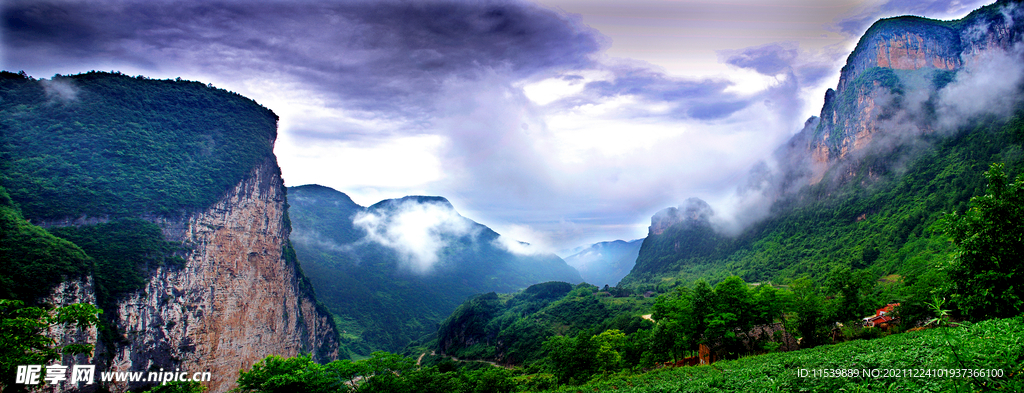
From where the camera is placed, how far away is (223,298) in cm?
5794

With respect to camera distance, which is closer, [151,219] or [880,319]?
[880,319]

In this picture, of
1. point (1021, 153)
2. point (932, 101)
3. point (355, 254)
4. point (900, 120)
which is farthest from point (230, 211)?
point (932, 101)

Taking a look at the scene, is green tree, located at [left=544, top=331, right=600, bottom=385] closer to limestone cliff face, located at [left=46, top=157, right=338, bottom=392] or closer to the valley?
the valley

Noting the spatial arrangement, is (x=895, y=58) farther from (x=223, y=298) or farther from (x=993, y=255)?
(x=223, y=298)

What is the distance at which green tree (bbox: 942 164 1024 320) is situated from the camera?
11.8 metres

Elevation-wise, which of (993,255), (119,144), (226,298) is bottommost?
(226,298)

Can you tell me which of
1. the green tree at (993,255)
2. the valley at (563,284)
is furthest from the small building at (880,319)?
the green tree at (993,255)

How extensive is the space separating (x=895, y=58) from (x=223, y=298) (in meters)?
189

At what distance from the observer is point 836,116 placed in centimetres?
12606

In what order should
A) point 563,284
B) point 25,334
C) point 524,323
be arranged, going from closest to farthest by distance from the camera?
point 25,334 → point 524,323 → point 563,284

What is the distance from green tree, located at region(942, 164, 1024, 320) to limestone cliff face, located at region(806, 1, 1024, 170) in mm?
126210

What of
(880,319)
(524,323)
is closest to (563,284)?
(524,323)

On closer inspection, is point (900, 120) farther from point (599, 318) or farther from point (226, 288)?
point (226, 288)

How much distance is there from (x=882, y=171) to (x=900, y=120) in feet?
57.7
